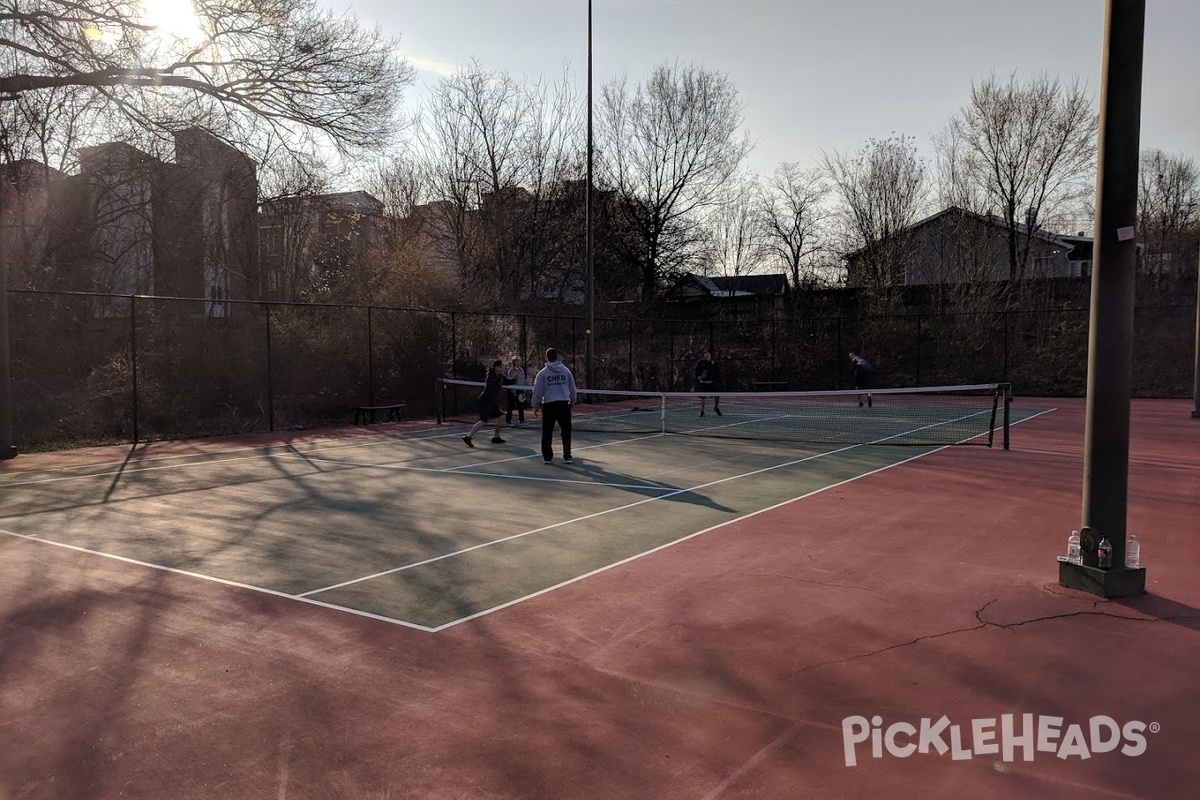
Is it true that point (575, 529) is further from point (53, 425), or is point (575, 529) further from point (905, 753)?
point (53, 425)

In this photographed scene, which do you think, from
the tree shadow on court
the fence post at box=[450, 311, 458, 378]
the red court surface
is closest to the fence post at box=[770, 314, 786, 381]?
the fence post at box=[450, 311, 458, 378]

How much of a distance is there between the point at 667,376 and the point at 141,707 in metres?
28.7

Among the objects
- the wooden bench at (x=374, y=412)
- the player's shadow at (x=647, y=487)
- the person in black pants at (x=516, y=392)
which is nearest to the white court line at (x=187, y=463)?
the wooden bench at (x=374, y=412)

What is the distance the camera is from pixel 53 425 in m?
18.3

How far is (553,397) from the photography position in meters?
12.8

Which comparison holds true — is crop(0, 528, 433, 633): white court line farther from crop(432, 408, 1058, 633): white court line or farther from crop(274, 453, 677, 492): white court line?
crop(274, 453, 677, 492): white court line

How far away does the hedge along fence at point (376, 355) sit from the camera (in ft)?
64.6

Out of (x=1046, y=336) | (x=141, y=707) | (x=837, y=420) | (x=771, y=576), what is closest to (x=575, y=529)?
(x=771, y=576)

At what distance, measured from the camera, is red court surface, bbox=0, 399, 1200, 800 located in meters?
3.47

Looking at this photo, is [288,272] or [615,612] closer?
[615,612]
